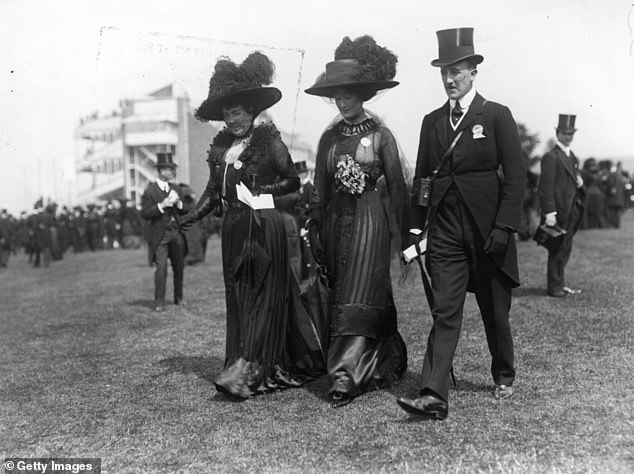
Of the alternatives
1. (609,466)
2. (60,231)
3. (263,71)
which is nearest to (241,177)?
(263,71)

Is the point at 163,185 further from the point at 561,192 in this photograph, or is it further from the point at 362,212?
the point at 362,212

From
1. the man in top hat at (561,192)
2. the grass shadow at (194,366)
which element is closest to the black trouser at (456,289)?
the grass shadow at (194,366)

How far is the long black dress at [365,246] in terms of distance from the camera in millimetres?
5848

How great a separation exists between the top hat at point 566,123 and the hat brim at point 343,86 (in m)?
5.17

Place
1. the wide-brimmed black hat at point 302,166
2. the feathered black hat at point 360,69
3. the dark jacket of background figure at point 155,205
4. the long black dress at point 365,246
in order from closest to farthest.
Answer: the long black dress at point 365,246, the feathered black hat at point 360,69, the dark jacket of background figure at point 155,205, the wide-brimmed black hat at point 302,166

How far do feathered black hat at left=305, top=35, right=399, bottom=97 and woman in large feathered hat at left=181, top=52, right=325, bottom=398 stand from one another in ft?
1.65

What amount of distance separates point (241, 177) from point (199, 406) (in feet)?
5.79

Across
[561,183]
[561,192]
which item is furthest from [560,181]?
[561,192]

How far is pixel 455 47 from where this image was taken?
527 cm

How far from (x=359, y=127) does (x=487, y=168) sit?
3.77ft

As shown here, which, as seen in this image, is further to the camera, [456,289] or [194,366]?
[194,366]

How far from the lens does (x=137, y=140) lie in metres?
50.5

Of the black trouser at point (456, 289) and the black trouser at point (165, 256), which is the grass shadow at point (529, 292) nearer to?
the black trouser at point (165, 256)

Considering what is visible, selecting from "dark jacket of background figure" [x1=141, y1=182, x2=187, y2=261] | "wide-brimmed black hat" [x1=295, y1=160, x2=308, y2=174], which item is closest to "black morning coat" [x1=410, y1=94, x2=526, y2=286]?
"dark jacket of background figure" [x1=141, y1=182, x2=187, y2=261]
